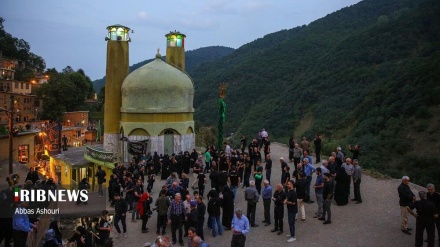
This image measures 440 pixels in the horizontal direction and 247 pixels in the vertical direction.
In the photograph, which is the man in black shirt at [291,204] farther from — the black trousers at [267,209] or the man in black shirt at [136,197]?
the man in black shirt at [136,197]

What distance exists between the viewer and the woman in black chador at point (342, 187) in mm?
13109

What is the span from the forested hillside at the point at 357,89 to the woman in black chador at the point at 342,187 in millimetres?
13218

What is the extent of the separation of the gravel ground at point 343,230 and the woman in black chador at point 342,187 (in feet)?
0.83

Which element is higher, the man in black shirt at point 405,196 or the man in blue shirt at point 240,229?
the man in black shirt at point 405,196

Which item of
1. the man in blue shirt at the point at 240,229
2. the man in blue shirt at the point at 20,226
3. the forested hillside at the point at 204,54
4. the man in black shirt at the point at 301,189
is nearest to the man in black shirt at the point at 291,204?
the man in black shirt at the point at 301,189

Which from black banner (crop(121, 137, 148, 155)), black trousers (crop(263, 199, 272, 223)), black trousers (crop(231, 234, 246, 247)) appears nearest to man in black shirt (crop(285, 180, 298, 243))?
black trousers (crop(263, 199, 272, 223))

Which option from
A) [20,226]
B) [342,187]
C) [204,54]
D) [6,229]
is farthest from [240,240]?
[204,54]

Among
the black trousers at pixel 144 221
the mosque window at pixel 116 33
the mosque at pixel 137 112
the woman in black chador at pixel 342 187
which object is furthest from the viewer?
the mosque window at pixel 116 33

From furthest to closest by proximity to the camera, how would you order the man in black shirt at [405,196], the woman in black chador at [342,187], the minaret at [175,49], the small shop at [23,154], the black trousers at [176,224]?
the small shop at [23,154] → the minaret at [175,49] → the woman in black chador at [342,187] → the black trousers at [176,224] → the man in black shirt at [405,196]

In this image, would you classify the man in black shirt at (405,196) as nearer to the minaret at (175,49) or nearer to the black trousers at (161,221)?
the black trousers at (161,221)

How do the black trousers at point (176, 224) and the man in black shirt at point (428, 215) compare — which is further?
the black trousers at point (176, 224)

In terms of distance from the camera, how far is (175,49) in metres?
30.2

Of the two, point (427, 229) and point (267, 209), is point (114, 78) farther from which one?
point (427, 229)

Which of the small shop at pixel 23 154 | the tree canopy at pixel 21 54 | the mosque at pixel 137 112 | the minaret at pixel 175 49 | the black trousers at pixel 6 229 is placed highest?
the tree canopy at pixel 21 54
